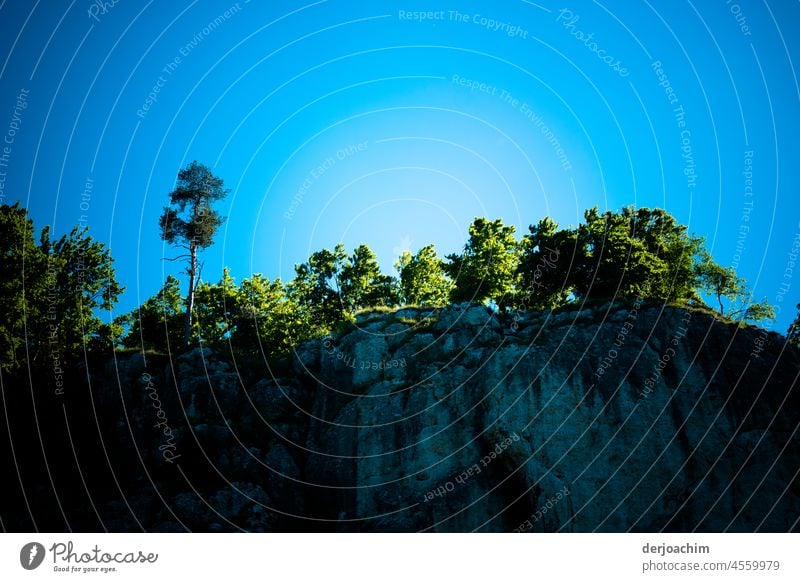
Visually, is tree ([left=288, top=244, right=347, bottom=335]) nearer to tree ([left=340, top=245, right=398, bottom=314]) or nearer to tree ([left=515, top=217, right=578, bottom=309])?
tree ([left=340, top=245, right=398, bottom=314])

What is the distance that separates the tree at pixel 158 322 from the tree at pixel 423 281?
25.6 meters

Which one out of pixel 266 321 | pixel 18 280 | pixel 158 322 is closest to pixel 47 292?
pixel 18 280

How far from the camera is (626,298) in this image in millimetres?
35469

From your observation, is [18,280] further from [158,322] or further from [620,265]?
[620,265]

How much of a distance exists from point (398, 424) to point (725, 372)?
2097 cm

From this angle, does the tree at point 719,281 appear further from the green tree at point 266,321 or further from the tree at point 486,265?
the green tree at point 266,321

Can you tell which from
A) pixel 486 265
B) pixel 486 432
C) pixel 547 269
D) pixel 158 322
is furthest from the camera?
pixel 158 322

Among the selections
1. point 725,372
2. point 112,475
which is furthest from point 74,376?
point 725,372

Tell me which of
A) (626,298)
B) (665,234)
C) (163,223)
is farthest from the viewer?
(665,234)

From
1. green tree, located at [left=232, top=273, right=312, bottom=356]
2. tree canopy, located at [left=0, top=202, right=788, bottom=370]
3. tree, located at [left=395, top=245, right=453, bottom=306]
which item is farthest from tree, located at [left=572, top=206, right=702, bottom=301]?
green tree, located at [left=232, top=273, right=312, bottom=356]

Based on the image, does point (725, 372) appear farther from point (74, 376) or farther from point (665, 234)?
point (74, 376)

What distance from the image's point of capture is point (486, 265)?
1932 inches
